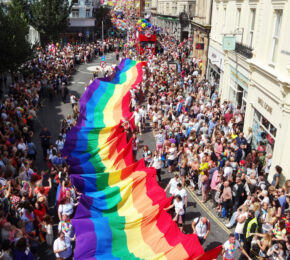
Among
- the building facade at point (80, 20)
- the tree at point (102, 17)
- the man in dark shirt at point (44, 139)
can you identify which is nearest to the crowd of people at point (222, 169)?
the man in dark shirt at point (44, 139)

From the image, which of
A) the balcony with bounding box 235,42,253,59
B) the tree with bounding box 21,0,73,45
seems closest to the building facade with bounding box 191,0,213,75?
the balcony with bounding box 235,42,253,59

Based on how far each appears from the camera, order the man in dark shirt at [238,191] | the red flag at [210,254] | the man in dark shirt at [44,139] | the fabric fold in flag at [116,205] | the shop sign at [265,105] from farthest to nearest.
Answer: the man in dark shirt at [44,139] → the shop sign at [265,105] → the man in dark shirt at [238,191] → the fabric fold in flag at [116,205] → the red flag at [210,254]

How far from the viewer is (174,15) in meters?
53.8

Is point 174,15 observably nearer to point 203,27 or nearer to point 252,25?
point 203,27

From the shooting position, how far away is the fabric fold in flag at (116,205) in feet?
26.3

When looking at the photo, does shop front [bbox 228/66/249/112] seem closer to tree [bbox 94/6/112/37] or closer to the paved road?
the paved road

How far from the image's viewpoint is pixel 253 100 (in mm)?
15016

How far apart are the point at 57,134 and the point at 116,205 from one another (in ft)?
27.3

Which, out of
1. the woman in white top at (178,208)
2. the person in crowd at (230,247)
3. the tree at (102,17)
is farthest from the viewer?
the tree at (102,17)

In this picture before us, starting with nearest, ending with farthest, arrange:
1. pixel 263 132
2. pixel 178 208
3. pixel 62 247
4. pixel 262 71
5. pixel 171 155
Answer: pixel 62 247 < pixel 178 208 < pixel 171 155 < pixel 262 71 < pixel 263 132

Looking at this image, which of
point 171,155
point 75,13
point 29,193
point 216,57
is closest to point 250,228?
point 171,155

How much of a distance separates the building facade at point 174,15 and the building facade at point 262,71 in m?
27.0

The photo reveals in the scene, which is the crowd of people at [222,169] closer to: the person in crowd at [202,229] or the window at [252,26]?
the person in crowd at [202,229]

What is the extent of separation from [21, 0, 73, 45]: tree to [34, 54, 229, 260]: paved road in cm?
730
